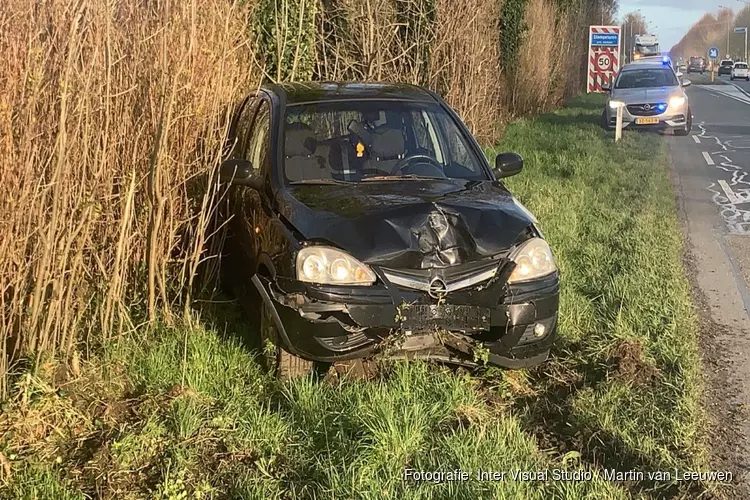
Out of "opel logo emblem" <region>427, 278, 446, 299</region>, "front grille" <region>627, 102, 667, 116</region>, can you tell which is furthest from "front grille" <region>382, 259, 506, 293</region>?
"front grille" <region>627, 102, 667, 116</region>

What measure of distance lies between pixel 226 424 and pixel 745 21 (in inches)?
5472

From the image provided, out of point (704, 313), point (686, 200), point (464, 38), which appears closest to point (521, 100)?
point (464, 38)

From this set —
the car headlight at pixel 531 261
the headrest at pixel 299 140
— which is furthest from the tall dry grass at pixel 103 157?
the car headlight at pixel 531 261

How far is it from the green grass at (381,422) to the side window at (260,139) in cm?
119

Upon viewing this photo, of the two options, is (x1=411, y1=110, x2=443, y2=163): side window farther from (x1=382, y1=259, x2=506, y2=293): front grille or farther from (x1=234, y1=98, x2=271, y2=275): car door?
(x1=382, y1=259, x2=506, y2=293): front grille

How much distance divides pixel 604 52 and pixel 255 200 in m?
25.3

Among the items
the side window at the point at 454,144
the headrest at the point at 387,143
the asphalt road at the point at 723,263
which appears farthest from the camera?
the side window at the point at 454,144

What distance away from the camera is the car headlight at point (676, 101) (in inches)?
698

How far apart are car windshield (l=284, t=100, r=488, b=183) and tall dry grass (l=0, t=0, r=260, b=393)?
657 millimetres

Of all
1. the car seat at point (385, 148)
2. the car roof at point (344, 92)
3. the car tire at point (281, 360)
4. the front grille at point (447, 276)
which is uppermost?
Result: the car roof at point (344, 92)

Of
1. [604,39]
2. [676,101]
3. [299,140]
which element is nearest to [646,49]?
[604,39]

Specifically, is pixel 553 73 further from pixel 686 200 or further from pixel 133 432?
pixel 133 432

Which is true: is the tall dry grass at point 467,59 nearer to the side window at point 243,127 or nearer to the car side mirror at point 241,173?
the side window at point 243,127

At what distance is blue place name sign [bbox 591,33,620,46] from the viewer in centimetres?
2756
